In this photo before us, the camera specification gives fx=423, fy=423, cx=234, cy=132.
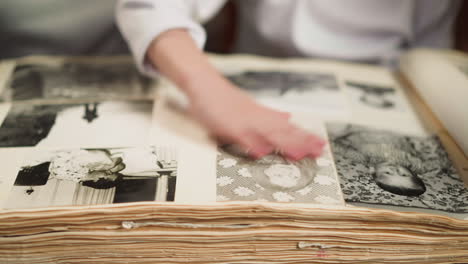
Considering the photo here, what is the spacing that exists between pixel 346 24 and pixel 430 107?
0.17 metres

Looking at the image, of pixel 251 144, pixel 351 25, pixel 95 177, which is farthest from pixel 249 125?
pixel 351 25

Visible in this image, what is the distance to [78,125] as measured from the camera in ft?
1.17

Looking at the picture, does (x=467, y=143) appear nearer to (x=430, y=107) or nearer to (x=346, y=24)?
(x=430, y=107)

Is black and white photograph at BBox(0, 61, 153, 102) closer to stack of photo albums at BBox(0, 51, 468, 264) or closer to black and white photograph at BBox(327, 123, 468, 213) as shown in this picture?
stack of photo albums at BBox(0, 51, 468, 264)

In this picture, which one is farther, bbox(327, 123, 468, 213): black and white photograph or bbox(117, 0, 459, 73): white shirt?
bbox(117, 0, 459, 73): white shirt

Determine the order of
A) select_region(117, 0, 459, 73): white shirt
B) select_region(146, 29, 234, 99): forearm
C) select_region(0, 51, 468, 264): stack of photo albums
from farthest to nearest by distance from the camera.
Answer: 1. select_region(117, 0, 459, 73): white shirt
2. select_region(146, 29, 234, 99): forearm
3. select_region(0, 51, 468, 264): stack of photo albums

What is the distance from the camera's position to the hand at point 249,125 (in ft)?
1.10

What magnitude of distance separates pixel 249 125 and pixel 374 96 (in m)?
0.15

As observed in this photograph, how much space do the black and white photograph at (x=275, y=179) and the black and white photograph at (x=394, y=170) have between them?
12mm

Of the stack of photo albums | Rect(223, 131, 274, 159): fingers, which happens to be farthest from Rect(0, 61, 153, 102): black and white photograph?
Rect(223, 131, 274, 159): fingers

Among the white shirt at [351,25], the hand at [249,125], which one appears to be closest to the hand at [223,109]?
the hand at [249,125]

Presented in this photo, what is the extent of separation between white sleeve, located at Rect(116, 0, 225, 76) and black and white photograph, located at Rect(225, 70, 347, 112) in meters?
0.07

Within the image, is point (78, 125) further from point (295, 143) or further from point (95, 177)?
point (295, 143)

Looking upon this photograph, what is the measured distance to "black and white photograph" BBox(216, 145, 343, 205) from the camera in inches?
11.4
